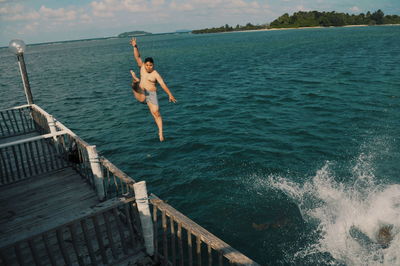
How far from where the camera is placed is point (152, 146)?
56.2ft

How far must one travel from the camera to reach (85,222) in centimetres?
520

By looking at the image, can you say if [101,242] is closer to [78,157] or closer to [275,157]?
[78,157]

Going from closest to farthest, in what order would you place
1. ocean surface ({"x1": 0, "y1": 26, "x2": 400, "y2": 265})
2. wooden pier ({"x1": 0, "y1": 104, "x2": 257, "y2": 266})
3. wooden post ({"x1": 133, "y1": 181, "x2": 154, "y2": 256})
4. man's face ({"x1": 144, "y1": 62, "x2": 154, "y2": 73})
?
1. wooden pier ({"x1": 0, "y1": 104, "x2": 257, "y2": 266})
2. wooden post ({"x1": 133, "y1": 181, "x2": 154, "y2": 256})
3. man's face ({"x1": 144, "y1": 62, "x2": 154, "y2": 73})
4. ocean surface ({"x1": 0, "y1": 26, "x2": 400, "y2": 265})

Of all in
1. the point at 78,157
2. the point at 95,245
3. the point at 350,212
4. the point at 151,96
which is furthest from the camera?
the point at 350,212

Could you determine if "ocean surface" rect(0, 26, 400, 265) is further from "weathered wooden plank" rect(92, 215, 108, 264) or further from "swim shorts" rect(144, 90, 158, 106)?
"swim shorts" rect(144, 90, 158, 106)

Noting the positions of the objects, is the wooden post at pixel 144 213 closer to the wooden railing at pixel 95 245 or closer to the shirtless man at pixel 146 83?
the wooden railing at pixel 95 245

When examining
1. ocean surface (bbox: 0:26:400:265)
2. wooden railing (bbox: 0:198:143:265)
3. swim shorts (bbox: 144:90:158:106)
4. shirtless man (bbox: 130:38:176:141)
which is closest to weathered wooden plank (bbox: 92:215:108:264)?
wooden railing (bbox: 0:198:143:265)

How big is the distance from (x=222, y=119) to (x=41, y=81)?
36479 mm

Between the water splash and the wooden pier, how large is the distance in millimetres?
3693

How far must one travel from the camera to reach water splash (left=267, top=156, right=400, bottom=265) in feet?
27.6

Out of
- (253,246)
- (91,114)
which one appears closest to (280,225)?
(253,246)

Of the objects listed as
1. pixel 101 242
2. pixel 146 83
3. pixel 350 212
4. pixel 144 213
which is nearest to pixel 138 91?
pixel 146 83

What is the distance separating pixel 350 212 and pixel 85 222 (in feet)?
30.0

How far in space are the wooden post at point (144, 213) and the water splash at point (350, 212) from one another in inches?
189
